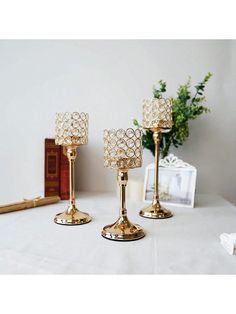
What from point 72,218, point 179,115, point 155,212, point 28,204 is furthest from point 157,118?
point 28,204

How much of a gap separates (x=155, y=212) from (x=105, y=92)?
2.08ft

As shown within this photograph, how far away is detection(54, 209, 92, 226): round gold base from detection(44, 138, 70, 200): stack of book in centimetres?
27

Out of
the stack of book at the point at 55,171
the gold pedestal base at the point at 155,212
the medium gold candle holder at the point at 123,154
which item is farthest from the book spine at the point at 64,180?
the medium gold candle holder at the point at 123,154

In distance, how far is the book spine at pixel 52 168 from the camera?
1.36 m

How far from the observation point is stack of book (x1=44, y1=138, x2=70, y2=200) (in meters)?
1.36

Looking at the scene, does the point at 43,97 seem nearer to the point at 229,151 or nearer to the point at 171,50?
the point at 171,50

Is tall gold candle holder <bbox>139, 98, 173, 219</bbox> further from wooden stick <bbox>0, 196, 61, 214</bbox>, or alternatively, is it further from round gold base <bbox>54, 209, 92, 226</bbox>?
wooden stick <bbox>0, 196, 61, 214</bbox>

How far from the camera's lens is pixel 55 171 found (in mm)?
1374

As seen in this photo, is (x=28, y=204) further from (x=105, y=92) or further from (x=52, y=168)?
(x=105, y=92)

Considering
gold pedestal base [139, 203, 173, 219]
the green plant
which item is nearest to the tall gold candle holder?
gold pedestal base [139, 203, 173, 219]

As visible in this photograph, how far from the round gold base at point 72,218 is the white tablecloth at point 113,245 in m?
0.02

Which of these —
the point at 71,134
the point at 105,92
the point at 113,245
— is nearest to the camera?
the point at 113,245

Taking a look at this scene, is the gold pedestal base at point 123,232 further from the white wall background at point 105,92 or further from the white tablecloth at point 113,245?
the white wall background at point 105,92
